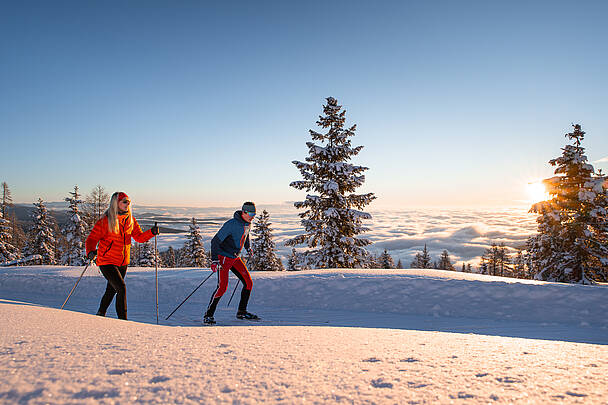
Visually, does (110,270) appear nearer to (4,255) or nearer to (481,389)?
(481,389)

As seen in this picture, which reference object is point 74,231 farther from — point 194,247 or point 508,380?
point 508,380

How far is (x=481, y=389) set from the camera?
65.3 inches

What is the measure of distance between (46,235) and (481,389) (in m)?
44.5

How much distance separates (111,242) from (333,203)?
14.4m

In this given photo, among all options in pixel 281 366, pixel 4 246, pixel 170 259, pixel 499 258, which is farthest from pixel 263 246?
pixel 499 258

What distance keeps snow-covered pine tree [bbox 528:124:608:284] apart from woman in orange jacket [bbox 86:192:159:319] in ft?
78.6

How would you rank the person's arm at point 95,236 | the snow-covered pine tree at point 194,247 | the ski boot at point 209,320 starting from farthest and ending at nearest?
the snow-covered pine tree at point 194,247
the ski boot at point 209,320
the person's arm at point 95,236

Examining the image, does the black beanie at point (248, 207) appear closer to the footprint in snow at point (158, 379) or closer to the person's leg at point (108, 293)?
the person's leg at point (108, 293)

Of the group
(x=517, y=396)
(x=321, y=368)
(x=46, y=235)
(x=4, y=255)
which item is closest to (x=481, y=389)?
(x=517, y=396)

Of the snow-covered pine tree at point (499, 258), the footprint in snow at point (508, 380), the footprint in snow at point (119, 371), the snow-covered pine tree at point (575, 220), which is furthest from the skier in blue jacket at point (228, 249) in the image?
the snow-covered pine tree at point (499, 258)

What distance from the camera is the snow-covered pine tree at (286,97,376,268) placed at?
17.4m

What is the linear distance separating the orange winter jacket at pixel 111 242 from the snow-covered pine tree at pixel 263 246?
25.9 m

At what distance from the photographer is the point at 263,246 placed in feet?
105

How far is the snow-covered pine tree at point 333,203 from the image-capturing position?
17.4 metres
